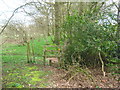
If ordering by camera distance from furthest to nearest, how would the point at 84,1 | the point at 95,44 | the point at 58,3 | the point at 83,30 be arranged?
the point at 58,3 < the point at 84,1 < the point at 83,30 < the point at 95,44

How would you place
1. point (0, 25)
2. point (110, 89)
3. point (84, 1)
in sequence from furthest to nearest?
point (84, 1), point (110, 89), point (0, 25)

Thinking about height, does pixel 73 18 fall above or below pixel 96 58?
above

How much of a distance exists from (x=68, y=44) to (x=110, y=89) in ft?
8.30

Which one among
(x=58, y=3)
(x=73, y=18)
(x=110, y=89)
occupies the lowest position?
(x=110, y=89)

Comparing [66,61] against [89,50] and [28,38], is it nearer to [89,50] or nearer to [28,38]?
[89,50]

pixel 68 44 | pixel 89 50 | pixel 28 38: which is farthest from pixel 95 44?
pixel 28 38

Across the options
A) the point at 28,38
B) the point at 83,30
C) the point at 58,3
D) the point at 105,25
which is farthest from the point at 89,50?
the point at 58,3

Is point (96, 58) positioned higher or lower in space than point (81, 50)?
lower

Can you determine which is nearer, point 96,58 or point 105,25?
point 105,25

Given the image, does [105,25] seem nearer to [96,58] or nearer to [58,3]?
[96,58]

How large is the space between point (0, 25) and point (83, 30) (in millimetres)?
3178

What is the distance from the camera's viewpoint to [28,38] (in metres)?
7.12

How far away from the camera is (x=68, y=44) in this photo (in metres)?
5.26

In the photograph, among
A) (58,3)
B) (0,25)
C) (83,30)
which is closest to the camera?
(0,25)
